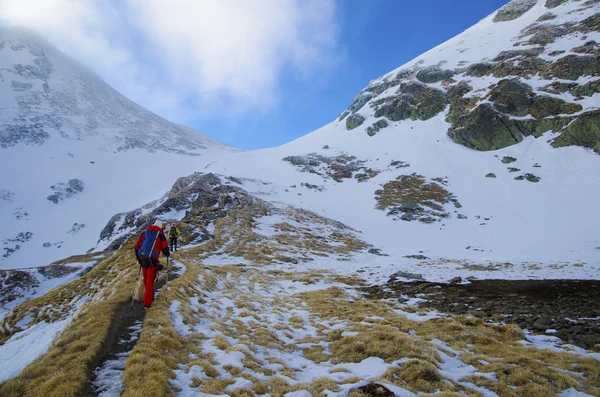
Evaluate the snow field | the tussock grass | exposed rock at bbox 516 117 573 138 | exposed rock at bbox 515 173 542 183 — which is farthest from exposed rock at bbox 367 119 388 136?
the tussock grass

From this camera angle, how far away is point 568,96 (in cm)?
6750

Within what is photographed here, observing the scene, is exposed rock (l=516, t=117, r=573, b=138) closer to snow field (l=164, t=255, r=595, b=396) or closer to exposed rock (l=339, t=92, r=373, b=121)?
exposed rock (l=339, t=92, r=373, b=121)

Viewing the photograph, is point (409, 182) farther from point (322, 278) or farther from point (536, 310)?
point (536, 310)

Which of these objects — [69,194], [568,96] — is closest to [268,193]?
[568,96]

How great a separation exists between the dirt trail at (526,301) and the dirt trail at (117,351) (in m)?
12.6

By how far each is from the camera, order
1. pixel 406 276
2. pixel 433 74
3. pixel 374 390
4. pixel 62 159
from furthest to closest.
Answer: pixel 62 159 → pixel 433 74 → pixel 406 276 → pixel 374 390

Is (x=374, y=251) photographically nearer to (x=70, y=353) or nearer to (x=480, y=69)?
(x=70, y=353)

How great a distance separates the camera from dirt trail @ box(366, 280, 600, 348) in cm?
1064

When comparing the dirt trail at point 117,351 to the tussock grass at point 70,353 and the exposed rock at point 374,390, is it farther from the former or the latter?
the exposed rock at point 374,390

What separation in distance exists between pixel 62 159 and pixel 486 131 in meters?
167

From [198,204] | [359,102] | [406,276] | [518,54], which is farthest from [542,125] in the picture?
[198,204]

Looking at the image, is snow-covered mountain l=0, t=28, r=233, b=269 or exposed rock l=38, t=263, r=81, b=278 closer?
exposed rock l=38, t=263, r=81, b=278

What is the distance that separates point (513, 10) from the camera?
11650 cm

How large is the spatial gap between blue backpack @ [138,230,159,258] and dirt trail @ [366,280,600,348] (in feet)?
40.8
